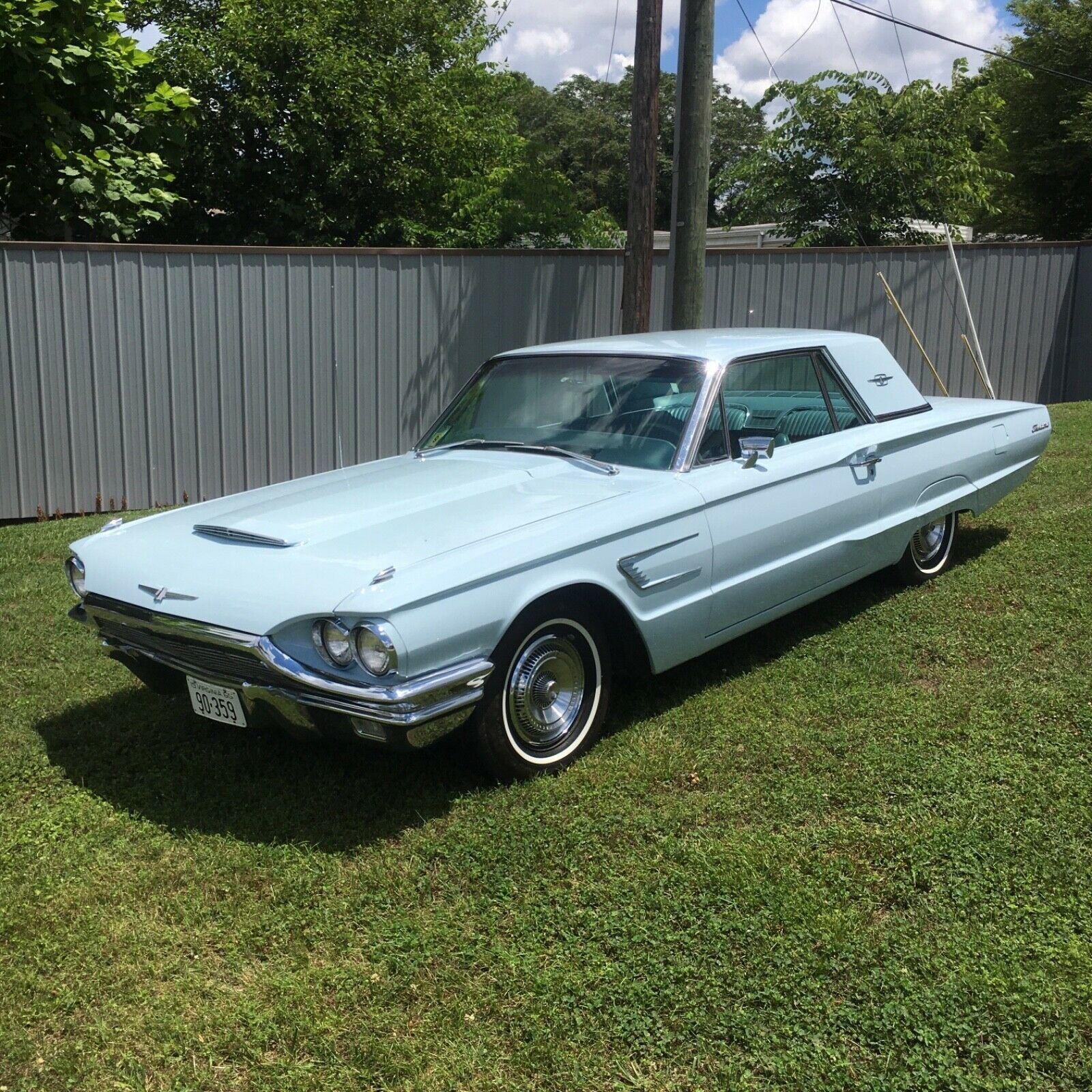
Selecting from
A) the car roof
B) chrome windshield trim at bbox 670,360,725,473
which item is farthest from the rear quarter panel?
chrome windshield trim at bbox 670,360,725,473

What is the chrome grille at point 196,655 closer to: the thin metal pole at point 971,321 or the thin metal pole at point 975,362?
the thin metal pole at point 971,321

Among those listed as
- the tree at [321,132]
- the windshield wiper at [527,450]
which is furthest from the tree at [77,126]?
the windshield wiper at [527,450]

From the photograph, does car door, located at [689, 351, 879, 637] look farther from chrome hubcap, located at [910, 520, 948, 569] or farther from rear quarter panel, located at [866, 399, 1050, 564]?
chrome hubcap, located at [910, 520, 948, 569]

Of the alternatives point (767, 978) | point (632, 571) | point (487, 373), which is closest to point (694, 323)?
point (487, 373)

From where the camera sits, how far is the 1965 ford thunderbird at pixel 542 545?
142 inches

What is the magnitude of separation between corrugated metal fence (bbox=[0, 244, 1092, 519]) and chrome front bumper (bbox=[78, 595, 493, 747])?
5422 mm

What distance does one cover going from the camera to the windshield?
16.0 ft

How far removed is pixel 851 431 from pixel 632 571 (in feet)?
6.21

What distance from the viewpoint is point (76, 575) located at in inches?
176

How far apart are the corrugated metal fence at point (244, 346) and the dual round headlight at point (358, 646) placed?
239 inches

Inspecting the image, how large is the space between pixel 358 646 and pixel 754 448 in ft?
6.57

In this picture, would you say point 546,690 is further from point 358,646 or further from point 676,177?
point 676,177

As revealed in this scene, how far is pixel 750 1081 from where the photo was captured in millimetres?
2619

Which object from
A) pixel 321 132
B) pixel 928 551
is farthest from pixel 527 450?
pixel 321 132
